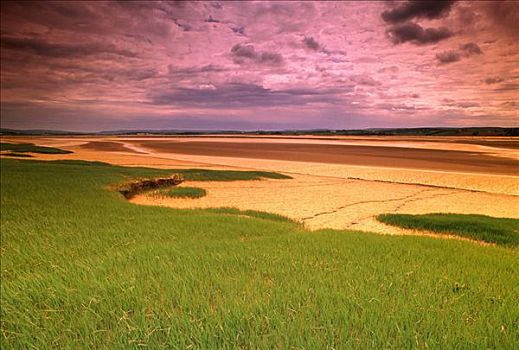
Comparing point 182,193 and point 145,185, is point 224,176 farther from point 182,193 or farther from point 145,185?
point 182,193

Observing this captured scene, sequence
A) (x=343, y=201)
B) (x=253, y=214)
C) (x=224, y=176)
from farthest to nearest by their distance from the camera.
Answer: (x=224, y=176) → (x=343, y=201) → (x=253, y=214)

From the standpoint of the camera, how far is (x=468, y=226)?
7715 mm

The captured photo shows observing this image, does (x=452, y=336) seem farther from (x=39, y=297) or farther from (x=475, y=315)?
(x=39, y=297)

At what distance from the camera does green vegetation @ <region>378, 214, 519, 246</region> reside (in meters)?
6.68

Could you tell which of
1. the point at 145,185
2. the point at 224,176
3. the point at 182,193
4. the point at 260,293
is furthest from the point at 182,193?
the point at 260,293

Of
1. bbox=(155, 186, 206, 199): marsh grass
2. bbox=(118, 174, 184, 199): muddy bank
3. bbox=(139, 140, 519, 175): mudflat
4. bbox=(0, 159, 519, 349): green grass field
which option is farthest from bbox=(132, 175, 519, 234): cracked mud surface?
bbox=(0, 159, 519, 349): green grass field

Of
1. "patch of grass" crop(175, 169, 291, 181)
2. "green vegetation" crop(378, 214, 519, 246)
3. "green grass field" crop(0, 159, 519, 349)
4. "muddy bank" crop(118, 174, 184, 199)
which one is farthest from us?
"patch of grass" crop(175, 169, 291, 181)

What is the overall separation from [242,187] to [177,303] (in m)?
13.6

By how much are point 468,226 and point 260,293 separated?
6841mm

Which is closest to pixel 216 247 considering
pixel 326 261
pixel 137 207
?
pixel 326 261

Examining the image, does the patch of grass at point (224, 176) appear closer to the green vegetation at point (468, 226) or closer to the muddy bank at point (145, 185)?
the muddy bank at point (145, 185)

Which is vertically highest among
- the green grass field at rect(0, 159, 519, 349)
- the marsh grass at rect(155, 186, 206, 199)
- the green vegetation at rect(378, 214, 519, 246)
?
the green grass field at rect(0, 159, 519, 349)

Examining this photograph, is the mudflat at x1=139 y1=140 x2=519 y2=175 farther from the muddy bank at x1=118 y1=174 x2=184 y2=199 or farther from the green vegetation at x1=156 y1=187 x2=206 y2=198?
the muddy bank at x1=118 y1=174 x2=184 y2=199

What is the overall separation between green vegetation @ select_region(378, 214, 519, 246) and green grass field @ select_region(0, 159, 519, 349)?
7.14ft
